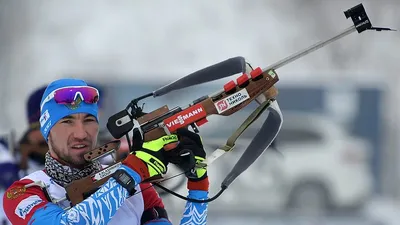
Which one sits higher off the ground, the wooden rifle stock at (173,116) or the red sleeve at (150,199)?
the wooden rifle stock at (173,116)

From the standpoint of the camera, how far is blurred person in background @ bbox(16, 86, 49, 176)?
302 centimetres

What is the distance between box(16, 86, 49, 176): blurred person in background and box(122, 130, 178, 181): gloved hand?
121 cm

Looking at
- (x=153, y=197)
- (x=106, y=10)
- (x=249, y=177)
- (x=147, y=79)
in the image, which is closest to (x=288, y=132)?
(x=249, y=177)

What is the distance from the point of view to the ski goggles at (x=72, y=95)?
204 cm

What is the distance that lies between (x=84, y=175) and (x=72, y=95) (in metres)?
0.21

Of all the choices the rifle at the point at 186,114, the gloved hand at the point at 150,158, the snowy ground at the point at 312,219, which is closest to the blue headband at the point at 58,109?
the rifle at the point at 186,114

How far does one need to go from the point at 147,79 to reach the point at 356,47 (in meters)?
2.88

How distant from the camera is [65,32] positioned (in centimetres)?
1105

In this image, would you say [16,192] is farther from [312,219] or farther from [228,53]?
[228,53]

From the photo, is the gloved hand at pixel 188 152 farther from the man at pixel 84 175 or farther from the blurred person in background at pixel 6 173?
the blurred person in background at pixel 6 173

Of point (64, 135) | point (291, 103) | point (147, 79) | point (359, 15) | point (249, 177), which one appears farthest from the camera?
point (147, 79)

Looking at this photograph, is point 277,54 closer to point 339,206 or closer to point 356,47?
point 356,47

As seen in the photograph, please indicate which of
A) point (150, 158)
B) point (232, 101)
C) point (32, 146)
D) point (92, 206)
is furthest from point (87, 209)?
point (32, 146)

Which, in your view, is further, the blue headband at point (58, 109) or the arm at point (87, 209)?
the blue headband at point (58, 109)
